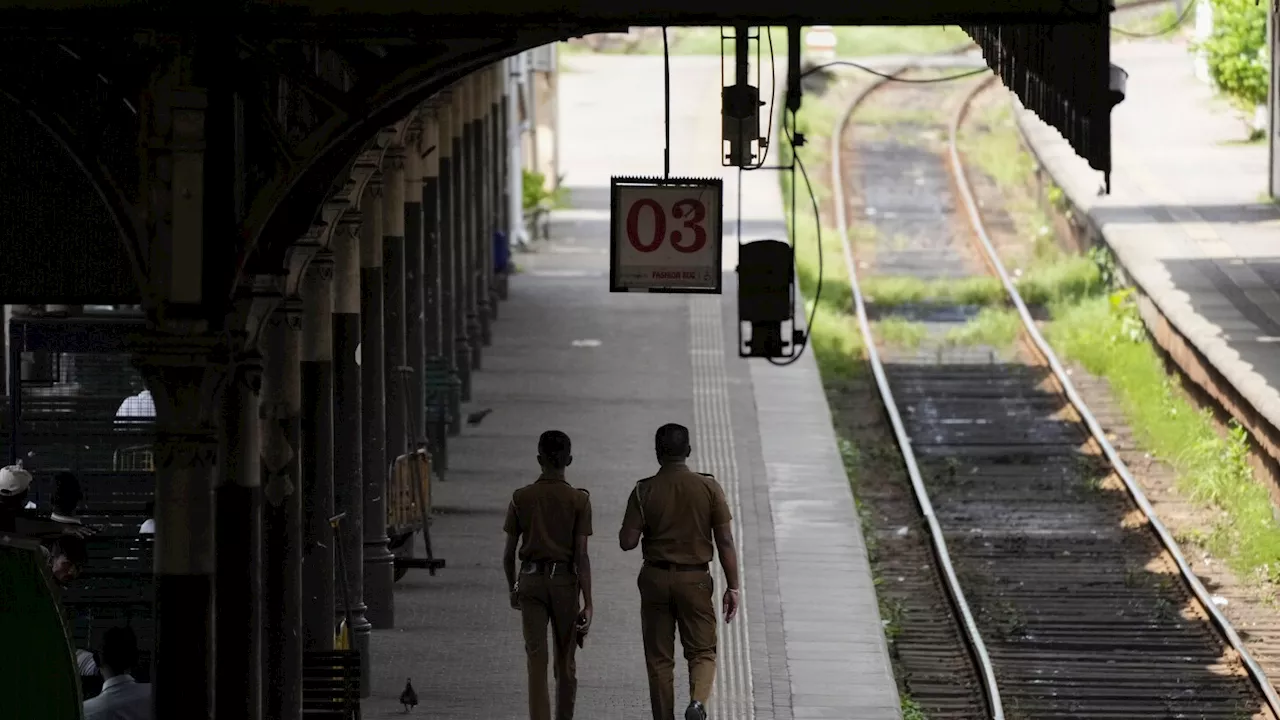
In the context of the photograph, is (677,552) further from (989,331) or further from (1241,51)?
(1241,51)

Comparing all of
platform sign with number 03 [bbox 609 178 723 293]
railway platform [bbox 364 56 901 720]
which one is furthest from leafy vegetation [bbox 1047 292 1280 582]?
platform sign with number 03 [bbox 609 178 723 293]

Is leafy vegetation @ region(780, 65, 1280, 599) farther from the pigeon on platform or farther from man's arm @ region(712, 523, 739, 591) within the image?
man's arm @ region(712, 523, 739, 591)

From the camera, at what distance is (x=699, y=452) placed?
21688 mm

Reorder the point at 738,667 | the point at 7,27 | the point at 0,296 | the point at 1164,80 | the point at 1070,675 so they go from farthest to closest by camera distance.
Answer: the point at 1164,80
the point at 1070,675
the point at 738,667
the point at 0,296
the point at 7,27

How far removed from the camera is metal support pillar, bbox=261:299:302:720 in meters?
12.5

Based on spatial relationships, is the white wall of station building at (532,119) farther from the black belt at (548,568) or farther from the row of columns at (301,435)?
the black belt at (548,568)

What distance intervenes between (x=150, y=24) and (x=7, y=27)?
1.78 ft

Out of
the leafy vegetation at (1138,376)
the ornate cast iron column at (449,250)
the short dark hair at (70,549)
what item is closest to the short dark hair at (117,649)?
the short dark hair at (70,549)

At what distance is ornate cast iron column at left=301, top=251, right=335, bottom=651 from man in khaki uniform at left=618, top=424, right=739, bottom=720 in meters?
2.73

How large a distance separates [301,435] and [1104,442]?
10.3 meters

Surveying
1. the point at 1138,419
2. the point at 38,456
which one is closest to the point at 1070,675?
the point at 38,456

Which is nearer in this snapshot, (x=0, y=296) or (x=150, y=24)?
(x=150, y=24)

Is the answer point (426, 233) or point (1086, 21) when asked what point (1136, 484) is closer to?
point (426, 233)

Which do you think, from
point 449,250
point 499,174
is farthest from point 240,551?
point 499,174
